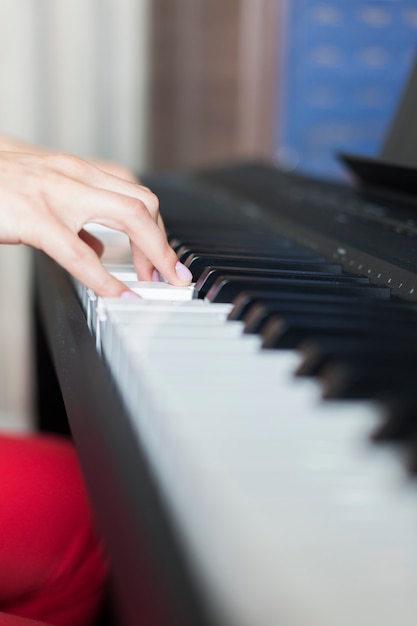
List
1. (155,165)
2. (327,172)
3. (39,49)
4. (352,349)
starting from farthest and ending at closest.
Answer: (155,165), (327,172), (39,49), (352,349)

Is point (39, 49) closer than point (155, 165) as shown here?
Yes

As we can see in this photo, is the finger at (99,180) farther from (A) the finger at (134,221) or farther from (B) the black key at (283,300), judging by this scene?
(B) the black key at (283,300)

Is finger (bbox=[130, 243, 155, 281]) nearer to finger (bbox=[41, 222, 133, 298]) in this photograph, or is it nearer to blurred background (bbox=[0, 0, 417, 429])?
finger (bbox=[41, 222, 133, 298])

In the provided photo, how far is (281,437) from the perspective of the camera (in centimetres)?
34

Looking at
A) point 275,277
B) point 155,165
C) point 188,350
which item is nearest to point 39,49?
point 155,165

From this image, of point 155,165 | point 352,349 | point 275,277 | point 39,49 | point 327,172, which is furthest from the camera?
point 155,165

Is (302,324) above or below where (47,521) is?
above

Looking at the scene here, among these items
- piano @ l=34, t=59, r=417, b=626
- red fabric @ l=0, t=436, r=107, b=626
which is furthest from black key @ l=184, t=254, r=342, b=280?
red fabric @ l=0, t=436, r=107, b=626

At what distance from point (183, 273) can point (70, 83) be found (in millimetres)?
1632

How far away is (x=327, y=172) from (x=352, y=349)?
6.14 ft

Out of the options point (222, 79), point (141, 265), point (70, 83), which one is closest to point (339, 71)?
point (222, 79)

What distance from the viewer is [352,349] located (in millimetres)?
408

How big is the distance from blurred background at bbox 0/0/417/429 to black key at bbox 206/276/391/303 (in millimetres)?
1471

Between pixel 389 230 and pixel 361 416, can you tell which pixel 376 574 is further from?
pixel 389 230
